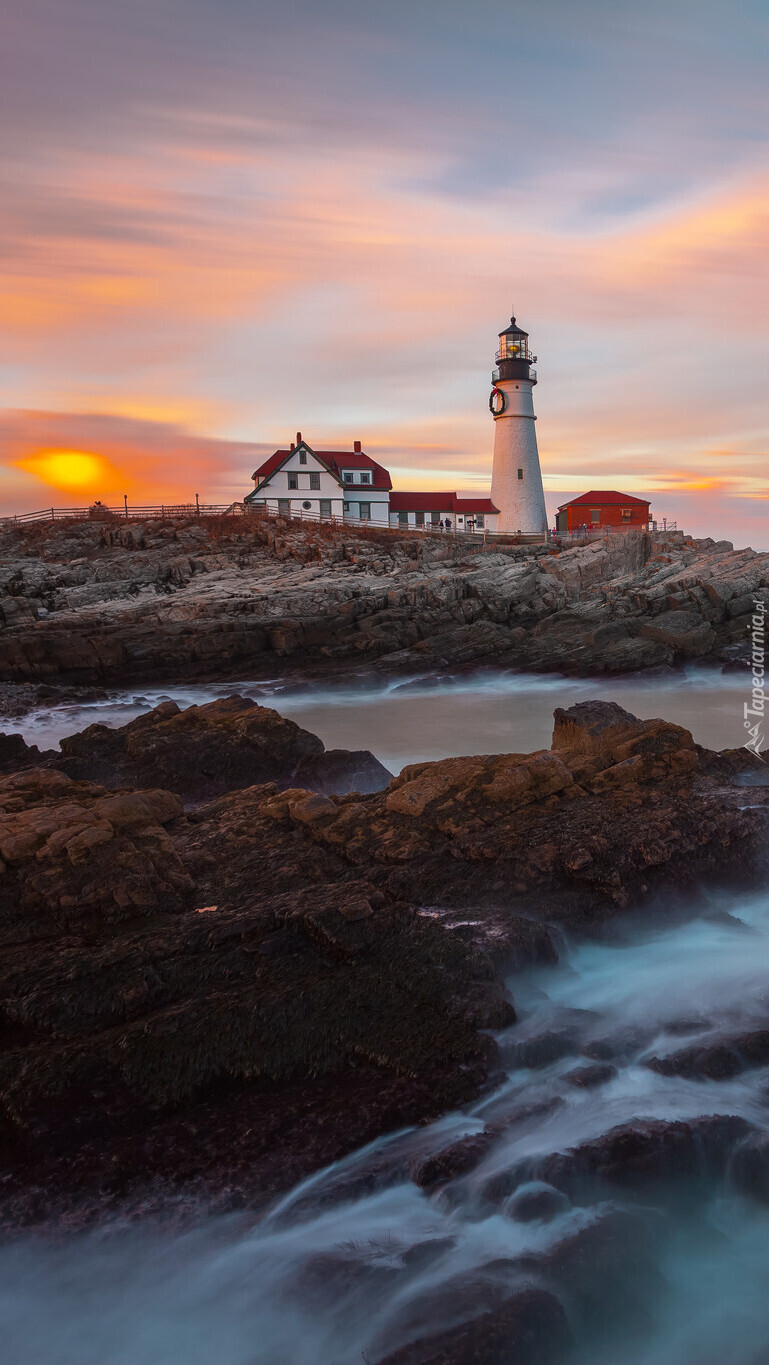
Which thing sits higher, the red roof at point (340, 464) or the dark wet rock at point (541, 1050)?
the red roof at point (340, 464)

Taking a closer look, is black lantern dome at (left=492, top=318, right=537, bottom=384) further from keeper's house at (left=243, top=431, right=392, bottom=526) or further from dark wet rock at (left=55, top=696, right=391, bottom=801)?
dark wet rock at (left=55, top=696, right=391, bottom=801)

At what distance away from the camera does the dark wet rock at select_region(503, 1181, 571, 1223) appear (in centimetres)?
378

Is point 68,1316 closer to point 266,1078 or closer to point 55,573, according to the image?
point 266,1078

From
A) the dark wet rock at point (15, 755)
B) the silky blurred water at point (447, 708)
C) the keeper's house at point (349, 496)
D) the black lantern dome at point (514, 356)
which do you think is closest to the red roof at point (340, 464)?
the keeper's house at point (349, 496)

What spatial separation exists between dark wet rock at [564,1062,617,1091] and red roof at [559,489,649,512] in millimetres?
52490

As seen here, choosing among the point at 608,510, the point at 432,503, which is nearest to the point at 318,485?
the point at 432,503

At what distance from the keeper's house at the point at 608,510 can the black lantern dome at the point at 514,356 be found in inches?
396

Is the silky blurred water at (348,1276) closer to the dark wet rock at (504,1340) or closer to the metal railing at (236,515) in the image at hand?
the dark wet rock at (504,1340)

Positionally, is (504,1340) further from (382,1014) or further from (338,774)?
(338,774)

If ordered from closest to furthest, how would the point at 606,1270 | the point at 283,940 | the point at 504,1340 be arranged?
1. the point at 504,1340
2. the point at 606,1270
3. the point at 283,940

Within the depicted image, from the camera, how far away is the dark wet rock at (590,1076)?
4.55 metres

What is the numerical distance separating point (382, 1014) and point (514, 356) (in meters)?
48.4

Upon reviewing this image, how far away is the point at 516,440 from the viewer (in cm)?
4684

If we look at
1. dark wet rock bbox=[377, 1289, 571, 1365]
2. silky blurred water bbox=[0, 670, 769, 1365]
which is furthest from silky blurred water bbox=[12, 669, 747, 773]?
dark wet rock bbox=[377, 1289, 571, 1365]
